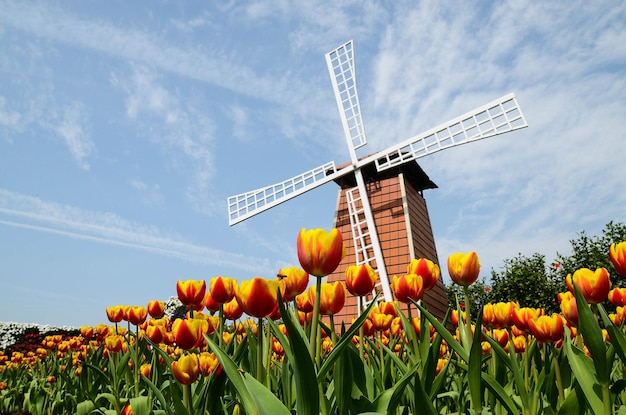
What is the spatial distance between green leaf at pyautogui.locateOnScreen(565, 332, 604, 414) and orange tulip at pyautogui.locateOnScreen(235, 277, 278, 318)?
956mm

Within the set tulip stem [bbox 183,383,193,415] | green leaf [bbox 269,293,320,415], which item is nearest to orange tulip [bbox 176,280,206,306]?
tulip stem [bbox 183,383,193,415]

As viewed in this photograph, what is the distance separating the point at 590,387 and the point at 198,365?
1344 millimetres

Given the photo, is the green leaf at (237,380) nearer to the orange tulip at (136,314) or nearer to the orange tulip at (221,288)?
the orange tulip at (221,288)

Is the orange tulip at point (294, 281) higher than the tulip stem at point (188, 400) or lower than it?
higher

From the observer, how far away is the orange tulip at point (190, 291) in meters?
2.32

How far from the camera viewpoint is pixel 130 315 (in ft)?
10.2

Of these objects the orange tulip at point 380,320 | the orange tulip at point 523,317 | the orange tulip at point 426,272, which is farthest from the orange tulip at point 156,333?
the orange tulip at point 523,317

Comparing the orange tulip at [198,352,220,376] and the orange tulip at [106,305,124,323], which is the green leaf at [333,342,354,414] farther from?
the orange tulip at [106,305,124,323]

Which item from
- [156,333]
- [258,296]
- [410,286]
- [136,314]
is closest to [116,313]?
[136,314]

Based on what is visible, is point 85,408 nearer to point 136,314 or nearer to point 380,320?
point 136,314

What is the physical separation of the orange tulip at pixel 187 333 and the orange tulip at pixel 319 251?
726 millimetres

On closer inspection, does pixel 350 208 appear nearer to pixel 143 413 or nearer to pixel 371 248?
pixel 371 248

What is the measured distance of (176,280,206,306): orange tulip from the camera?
232cm

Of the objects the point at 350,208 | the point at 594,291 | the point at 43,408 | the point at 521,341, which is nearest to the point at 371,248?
the point at 350,208
